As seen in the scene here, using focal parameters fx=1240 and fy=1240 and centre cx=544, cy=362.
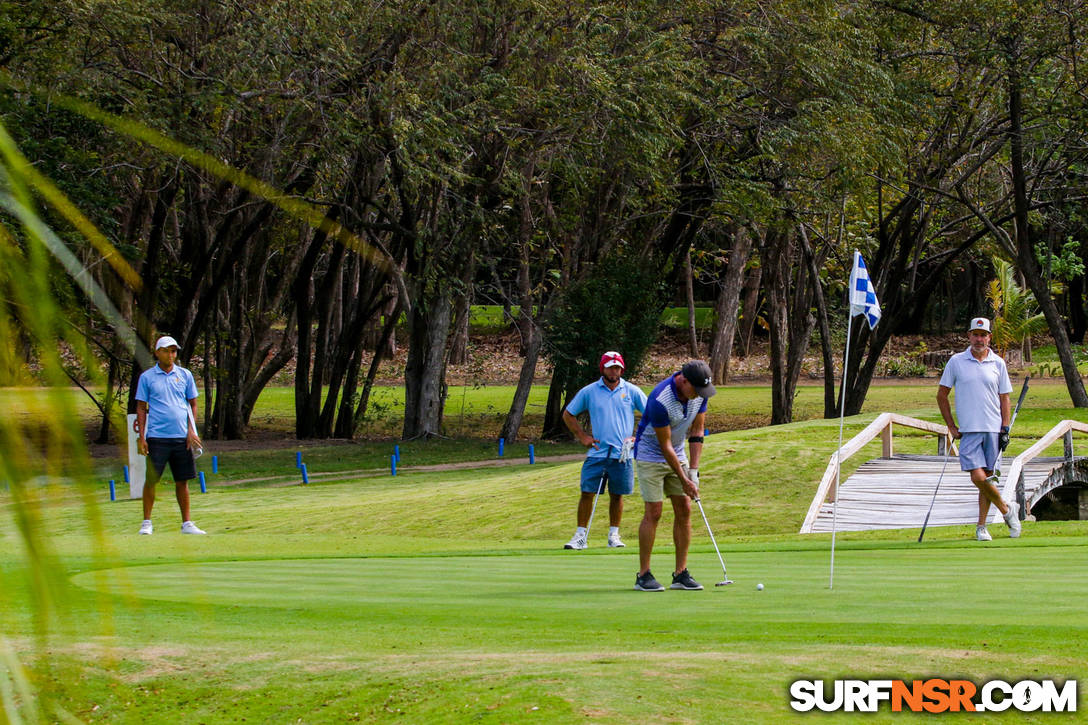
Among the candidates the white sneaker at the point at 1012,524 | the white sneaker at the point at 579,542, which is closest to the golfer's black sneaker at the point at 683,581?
the white sneaker at the point at 579,542

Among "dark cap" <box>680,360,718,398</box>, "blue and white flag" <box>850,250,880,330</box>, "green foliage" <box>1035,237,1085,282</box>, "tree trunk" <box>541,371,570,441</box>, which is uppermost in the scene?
"green foliage" <box>1035,237,1085,282</box>

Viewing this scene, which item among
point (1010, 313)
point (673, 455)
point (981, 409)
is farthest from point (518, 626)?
point (1010, 313)

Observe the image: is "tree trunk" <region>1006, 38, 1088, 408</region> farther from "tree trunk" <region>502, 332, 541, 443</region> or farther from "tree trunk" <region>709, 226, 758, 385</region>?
"tree trunk" <region>709, 226, 758, 385</region>

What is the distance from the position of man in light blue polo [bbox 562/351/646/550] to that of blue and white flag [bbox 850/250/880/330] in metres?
2.90

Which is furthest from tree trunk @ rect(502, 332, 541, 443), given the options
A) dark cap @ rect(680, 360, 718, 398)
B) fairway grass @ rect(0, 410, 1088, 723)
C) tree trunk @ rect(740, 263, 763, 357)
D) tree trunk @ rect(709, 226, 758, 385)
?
dark cap @ rect(680, 360, 718, 398)

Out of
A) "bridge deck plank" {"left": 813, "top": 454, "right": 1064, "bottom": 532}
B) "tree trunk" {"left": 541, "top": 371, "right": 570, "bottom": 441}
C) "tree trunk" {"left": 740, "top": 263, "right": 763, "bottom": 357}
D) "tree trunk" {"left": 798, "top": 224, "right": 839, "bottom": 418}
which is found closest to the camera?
"bridge deck plank" {"left": 813, "top": 454, "right": 1064, "bottom": 532}

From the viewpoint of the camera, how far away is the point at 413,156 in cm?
3006

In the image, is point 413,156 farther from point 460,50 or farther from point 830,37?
point 830,37

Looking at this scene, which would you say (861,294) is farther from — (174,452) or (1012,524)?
(174,452)

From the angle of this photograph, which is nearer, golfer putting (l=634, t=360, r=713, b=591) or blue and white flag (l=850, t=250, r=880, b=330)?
golfer putting (l=634, t=360, r=713, b=591)

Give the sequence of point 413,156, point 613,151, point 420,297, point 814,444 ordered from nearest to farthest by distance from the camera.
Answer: point 814,444 → point 413,156 → point 613,151 → point 420,297

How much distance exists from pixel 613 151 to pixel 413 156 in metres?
5.65

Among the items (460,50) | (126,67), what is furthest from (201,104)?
(460,50)

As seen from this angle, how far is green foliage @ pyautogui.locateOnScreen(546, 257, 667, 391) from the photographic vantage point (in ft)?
124
